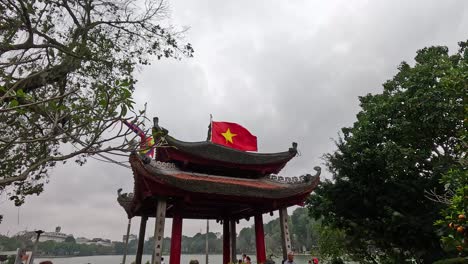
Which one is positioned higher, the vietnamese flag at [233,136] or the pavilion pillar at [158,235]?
the vietnamese flag at [233,136]

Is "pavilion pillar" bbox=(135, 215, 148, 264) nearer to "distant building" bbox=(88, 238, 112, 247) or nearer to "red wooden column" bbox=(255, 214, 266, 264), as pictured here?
"red wooden column" bbox=(255, 214, 266, 264)

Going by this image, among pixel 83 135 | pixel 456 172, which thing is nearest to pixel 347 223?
pixel 456 172

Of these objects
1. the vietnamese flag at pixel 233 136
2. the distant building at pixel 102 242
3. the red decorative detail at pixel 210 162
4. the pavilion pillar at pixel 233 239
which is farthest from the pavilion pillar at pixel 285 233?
the distant building at pixel 102 242

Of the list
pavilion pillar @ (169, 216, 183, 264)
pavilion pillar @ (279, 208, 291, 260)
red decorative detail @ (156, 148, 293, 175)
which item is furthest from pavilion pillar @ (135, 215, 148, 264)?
pavilion pillar @ (279, 208, 291, 260)

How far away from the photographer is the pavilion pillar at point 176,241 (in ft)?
39.9

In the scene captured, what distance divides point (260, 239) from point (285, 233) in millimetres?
1443

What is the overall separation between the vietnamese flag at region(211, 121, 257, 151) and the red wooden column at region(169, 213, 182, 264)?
4.77 m

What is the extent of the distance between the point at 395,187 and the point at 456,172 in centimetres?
743

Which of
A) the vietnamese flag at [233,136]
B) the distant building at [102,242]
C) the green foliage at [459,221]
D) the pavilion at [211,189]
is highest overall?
the distant building at [102,242]

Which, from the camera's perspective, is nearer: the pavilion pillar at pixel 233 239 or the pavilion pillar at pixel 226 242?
the pavilion pillar at pixel 233 239

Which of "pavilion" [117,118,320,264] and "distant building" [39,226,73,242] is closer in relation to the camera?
"pavilion" [117,118,320,264]

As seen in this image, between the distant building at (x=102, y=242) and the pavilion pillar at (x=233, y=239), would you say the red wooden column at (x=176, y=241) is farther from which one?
the distant building at (x=102, y=242)

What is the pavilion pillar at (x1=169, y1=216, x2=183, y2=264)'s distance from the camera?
12.1 meters

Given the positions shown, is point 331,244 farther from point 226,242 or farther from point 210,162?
point 210,162
